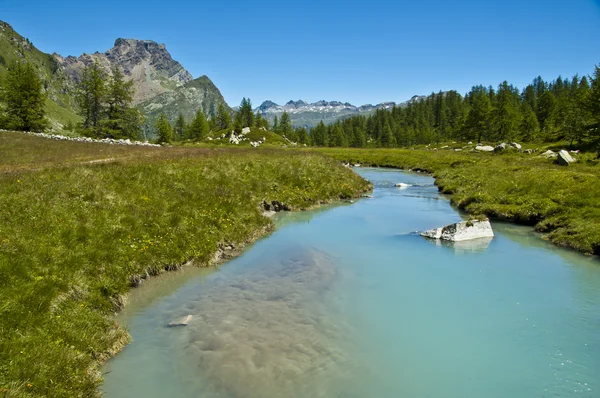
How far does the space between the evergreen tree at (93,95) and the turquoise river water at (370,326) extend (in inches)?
2800

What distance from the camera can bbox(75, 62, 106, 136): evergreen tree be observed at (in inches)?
2891

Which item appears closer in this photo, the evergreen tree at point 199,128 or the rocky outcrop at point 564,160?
the rocky outcrop at point 564,160

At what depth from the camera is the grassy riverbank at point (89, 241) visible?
7.71 metres

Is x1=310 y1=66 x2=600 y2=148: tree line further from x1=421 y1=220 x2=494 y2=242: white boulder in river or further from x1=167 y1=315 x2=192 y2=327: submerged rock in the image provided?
x1=167 y1=315 x2=192 y2=327: submerged rock

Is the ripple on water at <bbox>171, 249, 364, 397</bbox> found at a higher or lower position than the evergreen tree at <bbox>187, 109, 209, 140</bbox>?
lower

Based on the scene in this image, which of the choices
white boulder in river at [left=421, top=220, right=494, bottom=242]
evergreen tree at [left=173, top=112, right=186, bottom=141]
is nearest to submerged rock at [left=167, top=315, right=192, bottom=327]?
white boulder in river at [left=421, top=220, right=494, bottom=242]

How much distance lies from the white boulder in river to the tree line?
5023 cm

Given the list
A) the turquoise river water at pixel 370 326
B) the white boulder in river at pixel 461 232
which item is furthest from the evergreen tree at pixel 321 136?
the turquoise river water at pixel 370 326

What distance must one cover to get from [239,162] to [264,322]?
21.2 metres

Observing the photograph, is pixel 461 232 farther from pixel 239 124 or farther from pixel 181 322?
pixel 239 124

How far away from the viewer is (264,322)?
10.5 meters

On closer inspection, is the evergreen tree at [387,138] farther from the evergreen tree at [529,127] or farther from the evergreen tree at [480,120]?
the evergreen tree at [529,127]

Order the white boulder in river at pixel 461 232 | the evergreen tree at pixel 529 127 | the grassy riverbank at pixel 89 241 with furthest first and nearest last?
the evergreen tree at pixel 529 127, the white boulder in river at pixel 461 232, the grassy riverbank at pixel 89 241

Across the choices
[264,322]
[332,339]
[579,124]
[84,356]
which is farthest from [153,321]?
[579,124]
